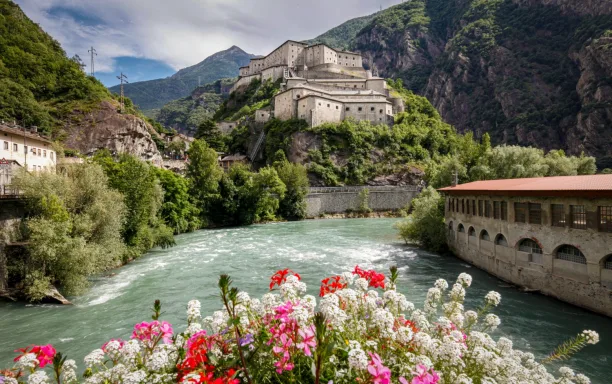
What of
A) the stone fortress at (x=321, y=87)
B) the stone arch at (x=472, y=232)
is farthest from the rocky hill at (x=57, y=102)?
the stone arch at (x=472, y=232)

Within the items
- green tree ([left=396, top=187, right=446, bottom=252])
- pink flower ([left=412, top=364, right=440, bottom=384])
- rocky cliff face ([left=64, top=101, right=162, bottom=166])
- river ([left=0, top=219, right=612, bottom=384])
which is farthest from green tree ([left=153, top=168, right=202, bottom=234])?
pink flower ([left=412, top=364, right=440, bottom=384])

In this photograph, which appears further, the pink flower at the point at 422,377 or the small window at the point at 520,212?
the small window at the point at 520,212

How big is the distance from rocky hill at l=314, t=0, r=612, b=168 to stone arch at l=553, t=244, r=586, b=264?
93.9m

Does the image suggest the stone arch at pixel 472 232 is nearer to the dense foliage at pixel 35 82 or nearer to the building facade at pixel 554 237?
the building facade at pixel 554 237

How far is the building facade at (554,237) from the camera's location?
41.1 feet

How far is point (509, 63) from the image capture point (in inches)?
5197

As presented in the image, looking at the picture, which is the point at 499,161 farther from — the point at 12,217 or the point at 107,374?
the point at 12,217

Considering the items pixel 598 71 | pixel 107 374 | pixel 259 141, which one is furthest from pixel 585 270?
pixel 598 71

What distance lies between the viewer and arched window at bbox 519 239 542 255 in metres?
15.5

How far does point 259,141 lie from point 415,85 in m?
132

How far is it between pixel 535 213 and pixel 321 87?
75.1m

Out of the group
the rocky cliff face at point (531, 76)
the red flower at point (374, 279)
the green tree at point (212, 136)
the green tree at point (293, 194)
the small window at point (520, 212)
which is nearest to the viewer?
the red flower at point (374, 279)

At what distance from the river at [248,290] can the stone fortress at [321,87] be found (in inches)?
1936

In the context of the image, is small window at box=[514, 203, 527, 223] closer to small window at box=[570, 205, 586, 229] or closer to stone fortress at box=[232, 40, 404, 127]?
small window at box=[570, 205, 586, 229]
